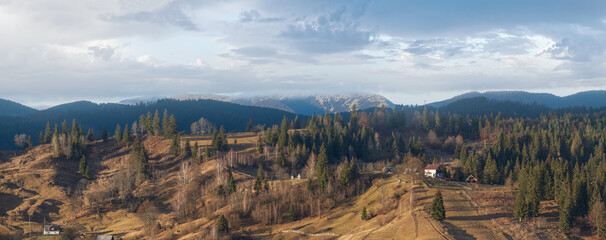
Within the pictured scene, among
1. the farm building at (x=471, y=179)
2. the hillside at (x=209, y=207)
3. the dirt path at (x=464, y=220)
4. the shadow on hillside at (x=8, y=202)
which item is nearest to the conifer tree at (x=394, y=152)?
the farm building at (x=471, y=179)

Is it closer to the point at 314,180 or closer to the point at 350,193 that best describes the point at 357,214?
the point at 350,193

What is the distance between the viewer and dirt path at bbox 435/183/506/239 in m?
61.4

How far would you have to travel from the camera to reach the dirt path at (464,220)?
6141 centimetres

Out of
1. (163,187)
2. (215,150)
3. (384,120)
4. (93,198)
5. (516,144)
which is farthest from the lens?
(384,120)

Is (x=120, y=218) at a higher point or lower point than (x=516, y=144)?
lower

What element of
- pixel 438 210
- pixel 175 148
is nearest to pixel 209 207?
pixel 175 148

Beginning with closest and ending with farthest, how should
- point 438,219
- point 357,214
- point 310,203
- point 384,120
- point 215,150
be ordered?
point 438,219
point 357,214
point 310,203
point 215,150
point 384,120

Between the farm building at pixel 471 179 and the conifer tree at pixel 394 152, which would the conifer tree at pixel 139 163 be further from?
the farm building at pixel 471 179

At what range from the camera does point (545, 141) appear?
151m

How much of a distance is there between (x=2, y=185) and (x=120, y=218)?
3312 centimetres

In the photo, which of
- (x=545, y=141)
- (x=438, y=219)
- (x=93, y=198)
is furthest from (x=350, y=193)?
(x=545, y=141)

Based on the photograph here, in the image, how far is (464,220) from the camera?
67562mm

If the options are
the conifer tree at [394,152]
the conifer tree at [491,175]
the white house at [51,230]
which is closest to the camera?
the white house at [51,230]

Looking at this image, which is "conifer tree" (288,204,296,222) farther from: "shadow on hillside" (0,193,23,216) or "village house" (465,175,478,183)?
"shadow on hillside" (0,193,23,216)
